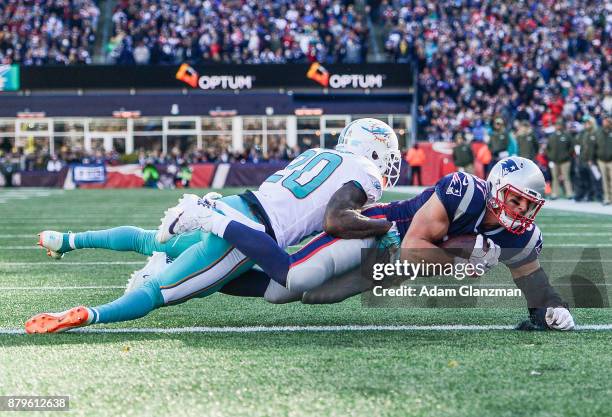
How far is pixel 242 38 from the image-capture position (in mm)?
31531

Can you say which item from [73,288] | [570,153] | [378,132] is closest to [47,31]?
[570,153]

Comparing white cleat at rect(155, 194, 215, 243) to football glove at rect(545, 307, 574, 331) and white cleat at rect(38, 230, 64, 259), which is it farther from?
football glove at rect(545, 307, 574, 331)

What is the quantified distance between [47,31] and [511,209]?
94.8 feet

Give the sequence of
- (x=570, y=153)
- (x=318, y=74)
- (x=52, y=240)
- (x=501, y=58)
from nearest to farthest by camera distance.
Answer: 1. (x=52, y=240)
2. (x=570, y=153)
3. (x=501, y=58)
4. (x=318, y=74)

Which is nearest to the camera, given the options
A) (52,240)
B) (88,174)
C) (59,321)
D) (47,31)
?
(59,321)

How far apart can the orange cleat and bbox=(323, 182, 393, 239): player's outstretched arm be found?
116 cm

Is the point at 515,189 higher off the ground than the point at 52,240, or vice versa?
the point at 515,189

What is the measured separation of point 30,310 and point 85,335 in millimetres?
993

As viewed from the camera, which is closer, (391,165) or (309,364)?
(309,364)

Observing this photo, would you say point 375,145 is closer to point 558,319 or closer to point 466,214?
point 466,214

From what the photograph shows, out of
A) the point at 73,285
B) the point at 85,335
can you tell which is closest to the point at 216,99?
the point at 73,285

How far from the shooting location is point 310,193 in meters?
4.71

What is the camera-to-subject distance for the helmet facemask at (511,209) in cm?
446

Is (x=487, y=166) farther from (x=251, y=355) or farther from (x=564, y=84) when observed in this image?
(x=251, y=355)
